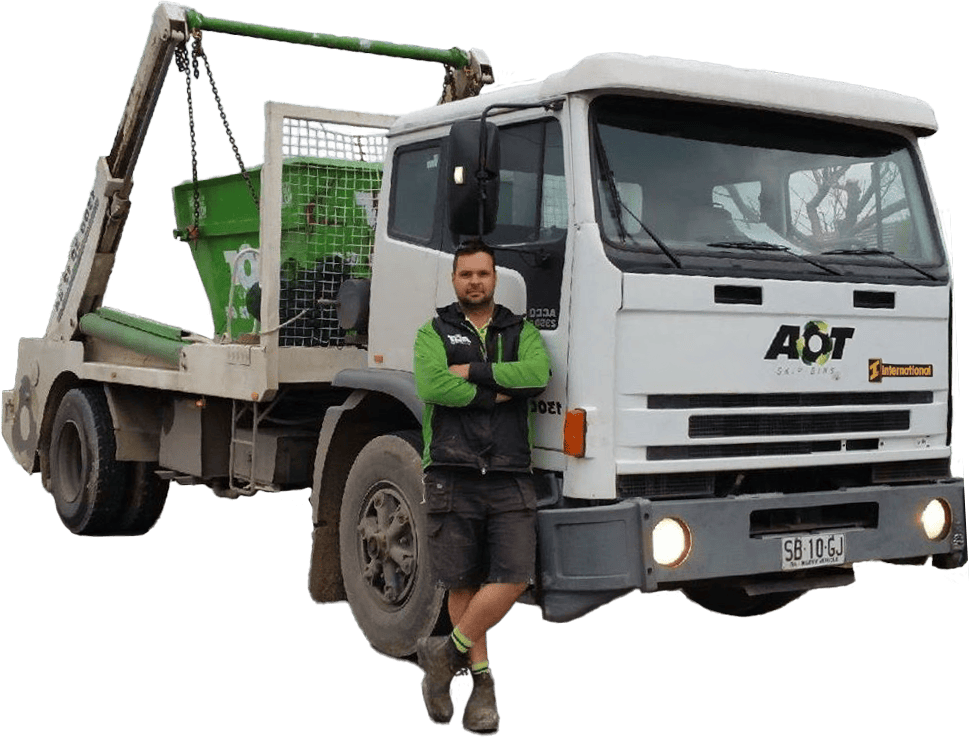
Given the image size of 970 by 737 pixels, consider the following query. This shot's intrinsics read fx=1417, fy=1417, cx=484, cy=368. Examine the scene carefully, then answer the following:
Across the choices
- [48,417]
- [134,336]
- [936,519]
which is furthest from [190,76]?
[936,519]

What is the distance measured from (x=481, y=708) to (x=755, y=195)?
9.04 feet

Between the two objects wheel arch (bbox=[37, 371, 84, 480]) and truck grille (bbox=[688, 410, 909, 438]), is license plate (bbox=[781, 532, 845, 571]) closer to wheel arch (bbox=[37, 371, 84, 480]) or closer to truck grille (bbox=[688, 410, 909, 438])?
truck grille (bbox=[688, 410, 909, 438])

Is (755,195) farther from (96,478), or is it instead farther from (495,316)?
(96,478)

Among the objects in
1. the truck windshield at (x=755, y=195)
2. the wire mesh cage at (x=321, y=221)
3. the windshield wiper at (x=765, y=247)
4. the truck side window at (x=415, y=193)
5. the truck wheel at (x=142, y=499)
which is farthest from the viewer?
the truck wheel at (x=142, y=499)

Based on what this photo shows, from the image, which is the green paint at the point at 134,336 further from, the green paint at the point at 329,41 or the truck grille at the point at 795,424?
the truck grille at the point at 795,424

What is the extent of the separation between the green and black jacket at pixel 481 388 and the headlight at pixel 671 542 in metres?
0.66

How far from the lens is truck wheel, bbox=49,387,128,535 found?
1038 cm

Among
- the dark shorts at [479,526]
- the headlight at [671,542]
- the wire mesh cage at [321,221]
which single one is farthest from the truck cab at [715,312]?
the wire mesh cage at [321,221]

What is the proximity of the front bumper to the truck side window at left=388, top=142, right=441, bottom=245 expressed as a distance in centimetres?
179

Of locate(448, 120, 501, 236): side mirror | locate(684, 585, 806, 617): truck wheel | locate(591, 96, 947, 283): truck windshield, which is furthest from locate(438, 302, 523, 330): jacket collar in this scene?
locate(684, 585, 806, 617): truck wheel

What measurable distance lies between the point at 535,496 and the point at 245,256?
11.0 feet

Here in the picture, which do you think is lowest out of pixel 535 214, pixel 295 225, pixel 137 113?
pixel 535 214

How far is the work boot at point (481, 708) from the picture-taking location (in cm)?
636

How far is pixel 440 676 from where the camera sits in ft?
21.4
